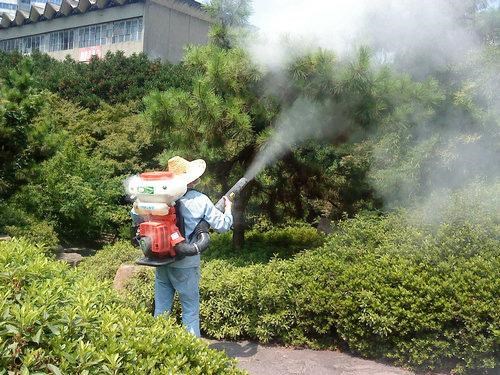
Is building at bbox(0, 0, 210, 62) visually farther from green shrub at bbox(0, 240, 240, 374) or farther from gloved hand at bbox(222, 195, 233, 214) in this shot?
green shrub at bbox(0, 240, 240, 374)

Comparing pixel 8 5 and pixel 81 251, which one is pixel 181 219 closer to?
pixel 81 251

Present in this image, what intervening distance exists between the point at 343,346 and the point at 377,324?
525 millimetres

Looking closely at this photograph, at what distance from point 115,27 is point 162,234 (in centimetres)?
2243

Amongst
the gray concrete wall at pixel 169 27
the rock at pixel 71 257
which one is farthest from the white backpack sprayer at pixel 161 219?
the gray concrete wall at pixel 169 27

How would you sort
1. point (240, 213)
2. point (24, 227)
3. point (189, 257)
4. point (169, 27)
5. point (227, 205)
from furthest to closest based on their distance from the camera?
point (169, 27), point (24, 227), point (240, 213), point (227, 205), point (189, 257)

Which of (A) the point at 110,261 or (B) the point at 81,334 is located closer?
(B) the point at 81,334

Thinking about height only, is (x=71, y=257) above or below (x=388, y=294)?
below

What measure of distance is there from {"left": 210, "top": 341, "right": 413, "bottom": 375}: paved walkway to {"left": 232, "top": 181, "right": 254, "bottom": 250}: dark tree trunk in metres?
2.26

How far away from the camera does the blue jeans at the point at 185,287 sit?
12.7ft

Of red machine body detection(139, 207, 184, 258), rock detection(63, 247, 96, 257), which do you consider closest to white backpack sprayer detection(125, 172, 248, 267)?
red machine body detection(139, 207, 184, 258)

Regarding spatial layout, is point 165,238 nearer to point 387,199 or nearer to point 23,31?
point 387,199

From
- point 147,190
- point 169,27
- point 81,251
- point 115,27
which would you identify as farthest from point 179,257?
point 115,27

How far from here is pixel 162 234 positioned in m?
3.62

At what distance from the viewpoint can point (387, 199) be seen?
543 cm
